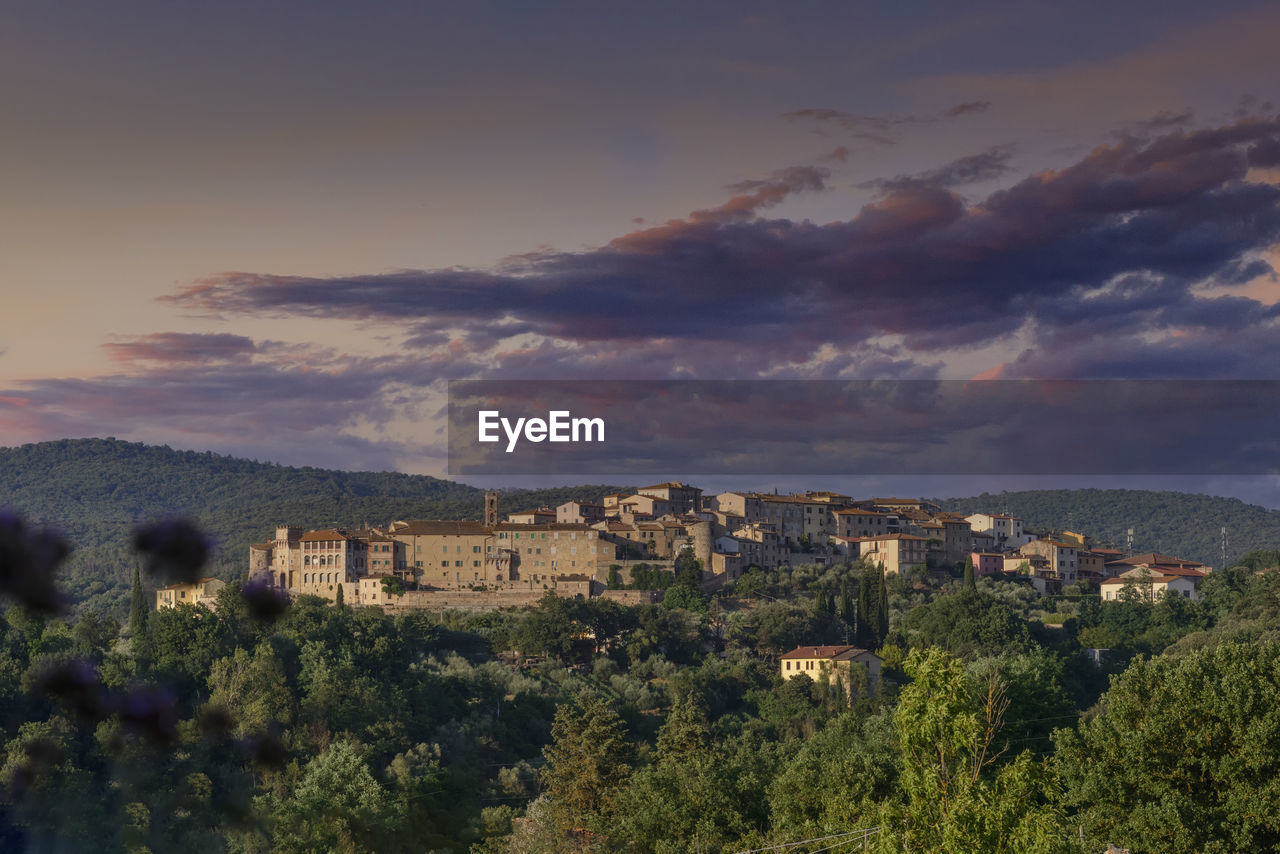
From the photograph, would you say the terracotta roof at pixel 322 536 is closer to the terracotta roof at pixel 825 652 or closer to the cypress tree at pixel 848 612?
the cypress tree at pixel 848 612

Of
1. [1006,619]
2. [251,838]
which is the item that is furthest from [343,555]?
[251,838]

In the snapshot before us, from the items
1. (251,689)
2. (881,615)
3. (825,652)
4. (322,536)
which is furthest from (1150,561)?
(251,689)

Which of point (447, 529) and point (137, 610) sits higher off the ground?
point (447, 529)

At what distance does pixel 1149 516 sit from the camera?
144m

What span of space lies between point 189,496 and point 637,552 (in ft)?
147

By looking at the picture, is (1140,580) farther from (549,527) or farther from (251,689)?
(251,689)

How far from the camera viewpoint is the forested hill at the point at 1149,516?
132 metres

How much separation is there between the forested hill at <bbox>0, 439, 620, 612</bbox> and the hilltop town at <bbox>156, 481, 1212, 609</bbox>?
20.3 ft

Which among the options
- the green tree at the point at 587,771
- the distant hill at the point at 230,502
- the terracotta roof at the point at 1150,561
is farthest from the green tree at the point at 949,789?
the terracotta roof at the point at 1150,561

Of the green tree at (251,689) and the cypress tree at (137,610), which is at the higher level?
the cypress tree at (137,610)

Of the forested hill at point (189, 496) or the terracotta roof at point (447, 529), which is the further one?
the forested hill at point (189, 496)

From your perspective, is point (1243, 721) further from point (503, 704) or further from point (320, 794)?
point (503, 704)

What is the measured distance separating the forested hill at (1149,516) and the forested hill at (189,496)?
2031 inches

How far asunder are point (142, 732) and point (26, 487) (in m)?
59.6
